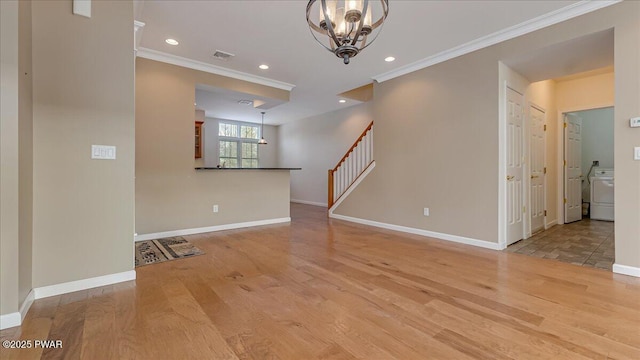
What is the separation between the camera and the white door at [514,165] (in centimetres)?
380

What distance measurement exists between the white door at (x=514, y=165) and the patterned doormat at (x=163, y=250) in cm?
419

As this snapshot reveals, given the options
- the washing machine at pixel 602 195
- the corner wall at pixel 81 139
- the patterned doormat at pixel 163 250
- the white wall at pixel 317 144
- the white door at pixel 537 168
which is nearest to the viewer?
the corner wall at pixel 81 139

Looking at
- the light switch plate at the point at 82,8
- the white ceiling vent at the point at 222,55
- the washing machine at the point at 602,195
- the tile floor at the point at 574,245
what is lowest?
the tile floor at the point at 574,245

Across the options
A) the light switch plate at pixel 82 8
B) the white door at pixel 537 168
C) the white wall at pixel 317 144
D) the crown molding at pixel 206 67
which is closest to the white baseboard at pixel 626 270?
the white door at pixel 537 168

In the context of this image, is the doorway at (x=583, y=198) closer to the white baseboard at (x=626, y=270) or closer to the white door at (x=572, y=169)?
the white door at (x=572, y=169)

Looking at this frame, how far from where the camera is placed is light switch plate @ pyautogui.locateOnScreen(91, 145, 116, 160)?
2387 mm

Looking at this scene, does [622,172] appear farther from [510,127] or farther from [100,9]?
[100,9]

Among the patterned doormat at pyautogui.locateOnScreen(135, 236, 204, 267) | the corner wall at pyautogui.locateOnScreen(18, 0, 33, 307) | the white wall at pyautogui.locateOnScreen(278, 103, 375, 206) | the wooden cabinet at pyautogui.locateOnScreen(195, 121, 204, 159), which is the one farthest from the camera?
the white wall at pyautogui.locateOnScreen(278, 103, 375, 206)

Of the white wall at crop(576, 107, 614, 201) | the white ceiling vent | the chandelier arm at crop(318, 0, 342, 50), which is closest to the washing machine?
the white wall at crop(576, 107, 614, 201)

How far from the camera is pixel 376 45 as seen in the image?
3.78 metres

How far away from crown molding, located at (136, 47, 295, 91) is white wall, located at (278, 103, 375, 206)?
2.41 m

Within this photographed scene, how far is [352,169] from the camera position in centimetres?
622

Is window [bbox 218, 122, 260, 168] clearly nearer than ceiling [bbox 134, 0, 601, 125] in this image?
No

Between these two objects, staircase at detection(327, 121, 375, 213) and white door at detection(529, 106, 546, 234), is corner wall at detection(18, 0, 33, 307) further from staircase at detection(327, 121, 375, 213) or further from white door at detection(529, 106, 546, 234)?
white door at detection(529, 106, 546, 234)
